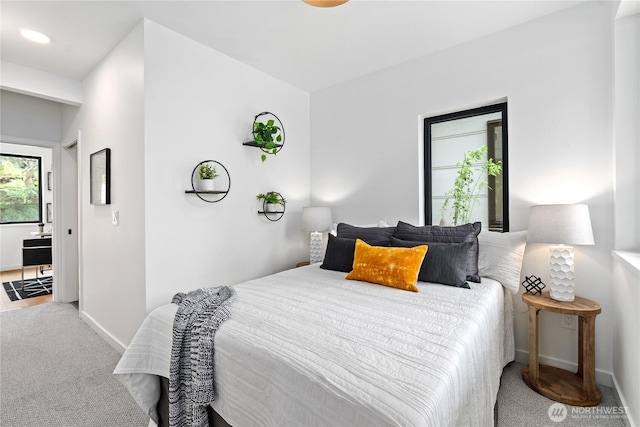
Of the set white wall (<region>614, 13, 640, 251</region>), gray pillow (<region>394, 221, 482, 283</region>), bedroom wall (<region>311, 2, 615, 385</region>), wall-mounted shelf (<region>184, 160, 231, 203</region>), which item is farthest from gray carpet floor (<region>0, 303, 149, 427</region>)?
white wall (<region>614, 13, 640, 251</region>)

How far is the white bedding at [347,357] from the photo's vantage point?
939 millimetres

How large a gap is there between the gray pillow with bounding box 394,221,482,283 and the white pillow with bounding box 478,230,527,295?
3.7 inches

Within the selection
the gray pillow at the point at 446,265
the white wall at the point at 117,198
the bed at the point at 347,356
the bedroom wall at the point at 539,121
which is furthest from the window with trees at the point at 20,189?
the gray pillow at the point at 446,265

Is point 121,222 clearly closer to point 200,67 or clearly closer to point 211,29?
point 200,67

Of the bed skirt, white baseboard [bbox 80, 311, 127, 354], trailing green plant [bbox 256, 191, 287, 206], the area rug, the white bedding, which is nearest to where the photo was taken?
the white bedding

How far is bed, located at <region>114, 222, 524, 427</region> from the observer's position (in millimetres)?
941

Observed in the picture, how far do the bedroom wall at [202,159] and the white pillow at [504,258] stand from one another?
206 centimetres

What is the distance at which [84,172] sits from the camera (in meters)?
3.19

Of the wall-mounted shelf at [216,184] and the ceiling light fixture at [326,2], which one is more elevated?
the ceiling light fixture at [326,2]

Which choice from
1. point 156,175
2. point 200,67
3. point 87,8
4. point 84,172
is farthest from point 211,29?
point 84,172

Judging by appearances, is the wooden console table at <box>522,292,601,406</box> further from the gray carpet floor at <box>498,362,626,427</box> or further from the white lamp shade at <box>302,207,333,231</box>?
the white lamp shade at <box>302,207,333,231</box>

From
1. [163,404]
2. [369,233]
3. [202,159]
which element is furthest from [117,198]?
[369,233]

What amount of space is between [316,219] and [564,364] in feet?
7.64

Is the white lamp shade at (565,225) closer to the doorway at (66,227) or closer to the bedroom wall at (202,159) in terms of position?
the bedroom wall at (202,159)
